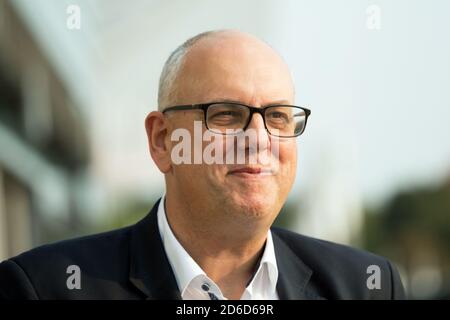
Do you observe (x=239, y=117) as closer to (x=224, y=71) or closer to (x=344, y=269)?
(x=224, y=71)

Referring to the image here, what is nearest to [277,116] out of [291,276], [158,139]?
[158,139]

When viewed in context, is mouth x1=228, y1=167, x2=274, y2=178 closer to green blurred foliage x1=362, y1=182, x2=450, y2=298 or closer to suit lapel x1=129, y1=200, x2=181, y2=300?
suit lapel x1=129, y1=200, x2=181, y2=300

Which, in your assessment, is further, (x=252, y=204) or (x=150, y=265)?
(x=150, y=265)

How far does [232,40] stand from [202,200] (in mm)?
706

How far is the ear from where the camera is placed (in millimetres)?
3102

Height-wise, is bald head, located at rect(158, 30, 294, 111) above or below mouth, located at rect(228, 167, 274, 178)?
above

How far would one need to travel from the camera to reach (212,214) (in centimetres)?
290

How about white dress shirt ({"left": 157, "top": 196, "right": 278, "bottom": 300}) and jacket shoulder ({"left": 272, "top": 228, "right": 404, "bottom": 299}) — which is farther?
jacket shoulder ({"left": 272, "top": 228, "right": 404, "bottom": 299})

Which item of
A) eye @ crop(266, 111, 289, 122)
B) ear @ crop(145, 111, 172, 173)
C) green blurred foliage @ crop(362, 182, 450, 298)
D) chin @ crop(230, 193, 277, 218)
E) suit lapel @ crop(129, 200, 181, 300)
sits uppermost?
eye @ crop(266, 111, 289, 122)

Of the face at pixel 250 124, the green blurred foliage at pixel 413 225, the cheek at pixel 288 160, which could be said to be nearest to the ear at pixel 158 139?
the face at pixel 250 124

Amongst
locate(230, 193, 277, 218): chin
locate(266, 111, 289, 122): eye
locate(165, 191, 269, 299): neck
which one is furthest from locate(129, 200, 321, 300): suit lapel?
locate(266, 111, 289, 122): eye

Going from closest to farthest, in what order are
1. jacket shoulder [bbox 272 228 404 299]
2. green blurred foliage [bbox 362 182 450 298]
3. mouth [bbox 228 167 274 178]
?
1. mouth [bbox 228 167 274 178]
2. jacket shoulder [bbox 272 228 404 299]
3. green blurred foliage [bbox 362 182 450 298]

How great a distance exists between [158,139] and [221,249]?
587 mm

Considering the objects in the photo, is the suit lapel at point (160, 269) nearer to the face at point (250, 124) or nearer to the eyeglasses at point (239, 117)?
the face at point (250, 124)
